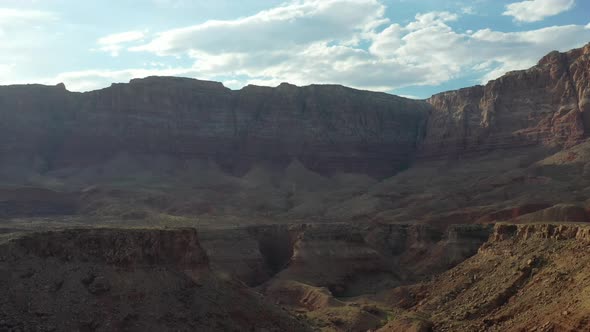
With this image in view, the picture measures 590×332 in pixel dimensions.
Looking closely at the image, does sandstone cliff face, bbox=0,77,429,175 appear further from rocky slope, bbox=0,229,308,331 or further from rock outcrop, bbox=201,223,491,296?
rocky slope, bbox=0,229,308,331

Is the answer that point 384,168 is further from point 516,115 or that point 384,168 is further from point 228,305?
point 228,305

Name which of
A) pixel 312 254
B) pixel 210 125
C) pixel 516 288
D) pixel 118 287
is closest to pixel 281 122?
pixel 210 125

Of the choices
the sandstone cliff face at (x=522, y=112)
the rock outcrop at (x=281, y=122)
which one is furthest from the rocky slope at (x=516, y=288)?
the rock outcrop at (x=281, y=122)

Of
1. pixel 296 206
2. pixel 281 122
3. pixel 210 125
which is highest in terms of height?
pixel 281 122

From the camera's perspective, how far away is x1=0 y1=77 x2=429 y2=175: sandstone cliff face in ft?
445

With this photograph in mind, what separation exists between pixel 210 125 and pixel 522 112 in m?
56.7

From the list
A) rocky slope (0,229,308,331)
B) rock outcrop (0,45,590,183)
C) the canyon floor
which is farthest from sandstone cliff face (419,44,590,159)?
rocky slope (0,229,308,331)

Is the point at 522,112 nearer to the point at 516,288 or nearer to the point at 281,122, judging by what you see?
the point at 281,122

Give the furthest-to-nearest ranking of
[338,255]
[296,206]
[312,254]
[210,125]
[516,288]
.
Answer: [210,125] < [296,206] < [338,255] < [312,254] < [516,288]

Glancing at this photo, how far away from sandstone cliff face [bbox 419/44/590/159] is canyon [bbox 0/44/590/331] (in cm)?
32

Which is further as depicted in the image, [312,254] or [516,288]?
[312,254]

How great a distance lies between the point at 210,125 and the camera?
144m

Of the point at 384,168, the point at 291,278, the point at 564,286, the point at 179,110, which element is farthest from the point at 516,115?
→ the point at 564,286

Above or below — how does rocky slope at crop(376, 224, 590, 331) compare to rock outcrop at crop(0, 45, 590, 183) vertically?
below
